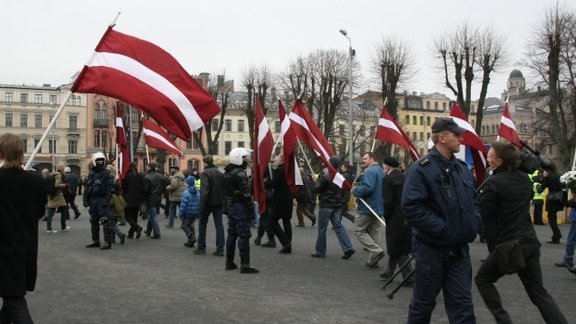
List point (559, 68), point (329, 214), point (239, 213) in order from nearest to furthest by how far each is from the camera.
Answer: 1. point (239, 213)
2. point (329, 214)
3. point (559, 68)

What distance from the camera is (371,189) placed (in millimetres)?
10344

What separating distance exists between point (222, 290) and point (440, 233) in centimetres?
407

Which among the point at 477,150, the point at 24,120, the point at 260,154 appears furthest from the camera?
the point at 24,120

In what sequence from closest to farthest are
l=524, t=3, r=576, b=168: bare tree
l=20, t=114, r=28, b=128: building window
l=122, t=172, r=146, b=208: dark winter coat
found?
l=122, t=172, r=146, b=208: dark winter coat < l=524, t=3, r=576, b=168: bare tree < l=20, t=114, r=28, b=128: building window

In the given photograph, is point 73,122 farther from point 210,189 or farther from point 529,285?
point 529,285

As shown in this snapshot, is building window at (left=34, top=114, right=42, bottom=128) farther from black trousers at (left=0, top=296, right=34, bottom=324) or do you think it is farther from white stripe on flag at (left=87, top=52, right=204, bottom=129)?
black trousers at (left=0, top=296, right=34, bottom=324)

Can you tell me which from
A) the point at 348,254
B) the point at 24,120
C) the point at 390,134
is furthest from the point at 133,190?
the point at 24,120

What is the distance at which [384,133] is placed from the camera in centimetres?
1315

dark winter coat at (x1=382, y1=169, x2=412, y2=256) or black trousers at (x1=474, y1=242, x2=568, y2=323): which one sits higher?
dark winter coat at (x1=382, y1=169, x2=412, y2=256)

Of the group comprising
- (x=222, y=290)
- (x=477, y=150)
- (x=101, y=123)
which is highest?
(x=101, y=123)

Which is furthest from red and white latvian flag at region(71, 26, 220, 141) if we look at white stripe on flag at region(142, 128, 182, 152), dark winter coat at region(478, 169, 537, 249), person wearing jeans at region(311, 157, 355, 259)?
white stripe on flag at region(142, 128, 182, 152)

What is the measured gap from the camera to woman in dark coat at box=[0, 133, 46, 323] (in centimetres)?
464

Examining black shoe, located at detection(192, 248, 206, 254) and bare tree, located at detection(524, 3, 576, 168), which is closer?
black shoe, located at detection(192, 248, 206, 254)

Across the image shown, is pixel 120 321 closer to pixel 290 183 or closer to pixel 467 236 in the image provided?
pixel 467 236
